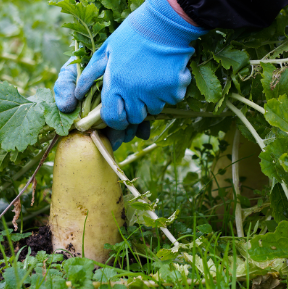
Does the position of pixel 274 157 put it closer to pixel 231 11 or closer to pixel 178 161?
pixel 231 11

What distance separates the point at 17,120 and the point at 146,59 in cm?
54

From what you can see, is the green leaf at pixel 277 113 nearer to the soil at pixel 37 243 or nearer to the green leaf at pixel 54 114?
the green leaf at pixel 54 114

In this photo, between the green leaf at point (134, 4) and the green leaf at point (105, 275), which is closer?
the green leaf at point (105, 275)

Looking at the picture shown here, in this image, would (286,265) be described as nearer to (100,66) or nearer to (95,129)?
(95,129)

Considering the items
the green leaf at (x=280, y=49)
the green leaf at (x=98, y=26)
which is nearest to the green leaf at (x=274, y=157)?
the green leaf at (x=280, y=49)

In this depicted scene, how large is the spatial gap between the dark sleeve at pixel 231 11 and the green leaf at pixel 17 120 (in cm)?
68

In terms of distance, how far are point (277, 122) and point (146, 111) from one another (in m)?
0.50

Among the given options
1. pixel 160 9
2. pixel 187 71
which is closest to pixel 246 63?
pixel 187 71

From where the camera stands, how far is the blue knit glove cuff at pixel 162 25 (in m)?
1.11

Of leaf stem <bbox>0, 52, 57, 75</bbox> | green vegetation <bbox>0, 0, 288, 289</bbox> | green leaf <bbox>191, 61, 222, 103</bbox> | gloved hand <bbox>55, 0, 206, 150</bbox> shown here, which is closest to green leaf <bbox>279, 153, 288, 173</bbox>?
green vegetation <bbox>0, 0, 288, 289</bbox>

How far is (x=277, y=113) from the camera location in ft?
3.03

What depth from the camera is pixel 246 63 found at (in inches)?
44.4

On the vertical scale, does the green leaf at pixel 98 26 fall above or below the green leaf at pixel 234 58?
above

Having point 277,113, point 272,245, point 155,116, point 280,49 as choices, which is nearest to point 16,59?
point 155,116
